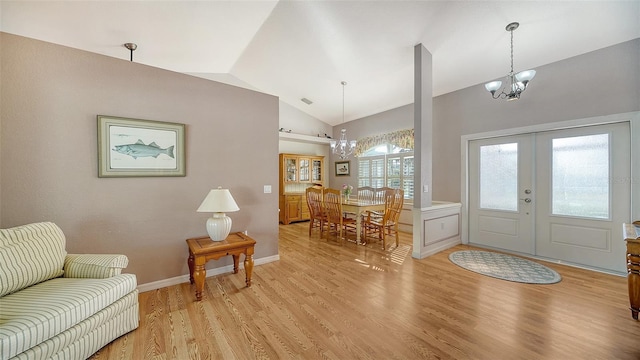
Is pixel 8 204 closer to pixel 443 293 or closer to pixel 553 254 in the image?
pixel 443 293

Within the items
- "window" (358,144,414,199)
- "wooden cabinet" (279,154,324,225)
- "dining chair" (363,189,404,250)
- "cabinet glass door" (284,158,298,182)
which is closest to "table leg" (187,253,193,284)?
"dining chair" (363,189,404,250)

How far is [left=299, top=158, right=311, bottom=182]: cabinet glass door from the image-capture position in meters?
6.72

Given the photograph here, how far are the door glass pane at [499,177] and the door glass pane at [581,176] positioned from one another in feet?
1.54

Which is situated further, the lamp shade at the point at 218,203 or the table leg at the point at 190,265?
the table leg at the point at 190,265

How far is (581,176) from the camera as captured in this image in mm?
3188

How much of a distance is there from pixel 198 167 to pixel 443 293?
313cm

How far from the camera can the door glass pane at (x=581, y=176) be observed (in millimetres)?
3041

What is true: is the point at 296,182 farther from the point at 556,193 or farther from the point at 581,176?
the point at 581,176

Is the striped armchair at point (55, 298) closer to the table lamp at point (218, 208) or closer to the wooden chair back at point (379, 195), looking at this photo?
the table lamp at point (218, 208)

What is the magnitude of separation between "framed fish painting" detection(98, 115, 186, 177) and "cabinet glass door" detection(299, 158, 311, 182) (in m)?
4.16

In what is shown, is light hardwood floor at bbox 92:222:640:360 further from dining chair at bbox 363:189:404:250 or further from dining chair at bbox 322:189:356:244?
dining chair at bbox 322:189:356:244

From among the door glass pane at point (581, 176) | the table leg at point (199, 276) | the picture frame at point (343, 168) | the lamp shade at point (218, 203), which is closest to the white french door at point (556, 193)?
the door glass pane at point (581, 176)

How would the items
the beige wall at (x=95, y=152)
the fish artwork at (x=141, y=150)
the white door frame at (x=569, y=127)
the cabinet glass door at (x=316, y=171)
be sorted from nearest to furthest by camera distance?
the beige wall at (x=95, y=152)
the fish artwork at (x=141, y=150)
the white door frame at (x=569, y=127)
the cabinet glass door at (x=316, y=171)

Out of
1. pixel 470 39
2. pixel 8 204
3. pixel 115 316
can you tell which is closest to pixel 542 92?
pixel 470 39
